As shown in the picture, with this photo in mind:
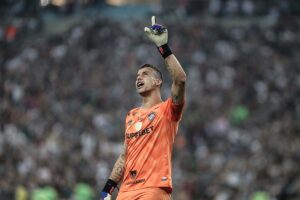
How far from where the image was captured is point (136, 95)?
81.9ft

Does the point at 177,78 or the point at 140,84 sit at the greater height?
the point at 177,78

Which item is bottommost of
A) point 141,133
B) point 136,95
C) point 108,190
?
point 136,95

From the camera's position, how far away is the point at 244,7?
31094 millimetres

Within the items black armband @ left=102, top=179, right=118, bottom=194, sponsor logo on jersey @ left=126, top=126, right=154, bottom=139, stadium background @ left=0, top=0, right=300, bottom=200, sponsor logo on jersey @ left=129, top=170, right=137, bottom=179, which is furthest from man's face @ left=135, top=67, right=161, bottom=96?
stadium background @ left=0, top=0, right=300, bottom=200

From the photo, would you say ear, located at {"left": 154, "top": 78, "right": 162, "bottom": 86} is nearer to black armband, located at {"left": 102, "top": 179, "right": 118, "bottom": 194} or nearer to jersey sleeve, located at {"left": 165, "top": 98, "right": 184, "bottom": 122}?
jersey sleeve, located at {"left": 165, "top": 98, "right": 184, "bottom": 122}

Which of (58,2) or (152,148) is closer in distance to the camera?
(152,148)

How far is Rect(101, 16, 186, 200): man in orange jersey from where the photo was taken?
8695mm

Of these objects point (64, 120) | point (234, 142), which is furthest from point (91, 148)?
point (234, 142)

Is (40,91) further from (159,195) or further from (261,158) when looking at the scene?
(159,195)

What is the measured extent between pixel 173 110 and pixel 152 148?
447 millimetres

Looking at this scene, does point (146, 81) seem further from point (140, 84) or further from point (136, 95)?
point (136, 95)

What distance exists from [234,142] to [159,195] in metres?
13.7

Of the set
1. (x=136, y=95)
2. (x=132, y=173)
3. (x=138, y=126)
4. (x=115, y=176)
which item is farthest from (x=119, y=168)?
(x=136, y=95)

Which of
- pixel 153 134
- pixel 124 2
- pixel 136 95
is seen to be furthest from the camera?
pixel 124 2
